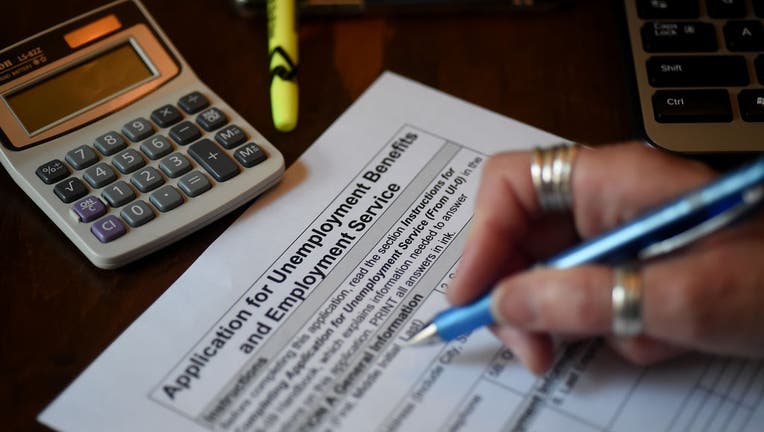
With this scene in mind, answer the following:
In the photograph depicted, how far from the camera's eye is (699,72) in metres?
0.50

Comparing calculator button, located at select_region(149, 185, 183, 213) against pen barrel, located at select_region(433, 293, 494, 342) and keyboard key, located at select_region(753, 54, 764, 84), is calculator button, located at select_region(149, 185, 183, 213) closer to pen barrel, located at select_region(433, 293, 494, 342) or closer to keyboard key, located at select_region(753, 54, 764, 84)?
pen barrel, located at select_region(433, 293, 494, 342)

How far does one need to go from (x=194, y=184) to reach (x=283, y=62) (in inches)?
4.4

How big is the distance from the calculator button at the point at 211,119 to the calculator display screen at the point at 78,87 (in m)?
0.05

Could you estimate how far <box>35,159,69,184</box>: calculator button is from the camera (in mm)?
466

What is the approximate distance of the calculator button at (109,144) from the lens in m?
0.48

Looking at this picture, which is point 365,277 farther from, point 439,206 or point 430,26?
point 430,26

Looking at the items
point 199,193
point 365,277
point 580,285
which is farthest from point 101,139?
point 580,285

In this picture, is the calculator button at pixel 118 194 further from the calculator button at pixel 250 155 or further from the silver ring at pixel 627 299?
the silver ring at pixel 627 299

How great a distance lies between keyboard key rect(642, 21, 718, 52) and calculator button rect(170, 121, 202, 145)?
0.92 ft

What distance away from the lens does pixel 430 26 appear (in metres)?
0.58

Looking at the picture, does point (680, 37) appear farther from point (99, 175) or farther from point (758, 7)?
point (99, 175)

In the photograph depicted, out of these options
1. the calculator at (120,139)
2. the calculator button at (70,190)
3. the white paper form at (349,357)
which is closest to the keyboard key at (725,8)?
the white paper form at (349,357)

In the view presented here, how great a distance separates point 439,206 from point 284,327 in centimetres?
12

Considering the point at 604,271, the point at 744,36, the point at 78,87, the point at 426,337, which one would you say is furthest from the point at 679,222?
the point at 78,87
